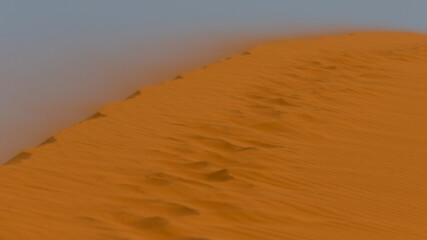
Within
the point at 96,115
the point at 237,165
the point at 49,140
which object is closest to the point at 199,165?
the point at 237,165

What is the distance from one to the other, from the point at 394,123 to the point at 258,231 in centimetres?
357

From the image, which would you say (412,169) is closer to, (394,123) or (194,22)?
(394,123)

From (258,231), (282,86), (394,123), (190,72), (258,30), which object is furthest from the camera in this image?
(258,30)

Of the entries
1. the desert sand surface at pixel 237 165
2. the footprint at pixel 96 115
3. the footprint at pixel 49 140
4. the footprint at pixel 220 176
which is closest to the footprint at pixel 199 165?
the desert sand surface at pixel 237 165

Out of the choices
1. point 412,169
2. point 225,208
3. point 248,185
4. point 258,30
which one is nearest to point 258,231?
point 225,208

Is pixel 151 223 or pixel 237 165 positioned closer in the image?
pixel 151 223

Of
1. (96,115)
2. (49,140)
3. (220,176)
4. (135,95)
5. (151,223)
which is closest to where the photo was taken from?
(151,223)

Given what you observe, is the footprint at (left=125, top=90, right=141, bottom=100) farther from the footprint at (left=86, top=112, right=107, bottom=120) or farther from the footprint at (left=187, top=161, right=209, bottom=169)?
the footprint at (left=187, top=161, right=209, bottom=169)

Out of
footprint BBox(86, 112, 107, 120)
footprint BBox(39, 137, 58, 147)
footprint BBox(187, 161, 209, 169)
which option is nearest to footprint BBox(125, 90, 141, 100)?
footprint BBox(86, 112, 107, 120)

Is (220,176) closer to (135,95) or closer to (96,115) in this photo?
(96,115)

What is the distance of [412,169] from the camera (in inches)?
258

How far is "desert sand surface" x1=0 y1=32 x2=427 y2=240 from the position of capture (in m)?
5.04

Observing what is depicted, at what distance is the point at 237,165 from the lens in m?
6.28

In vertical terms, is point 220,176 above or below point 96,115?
below
